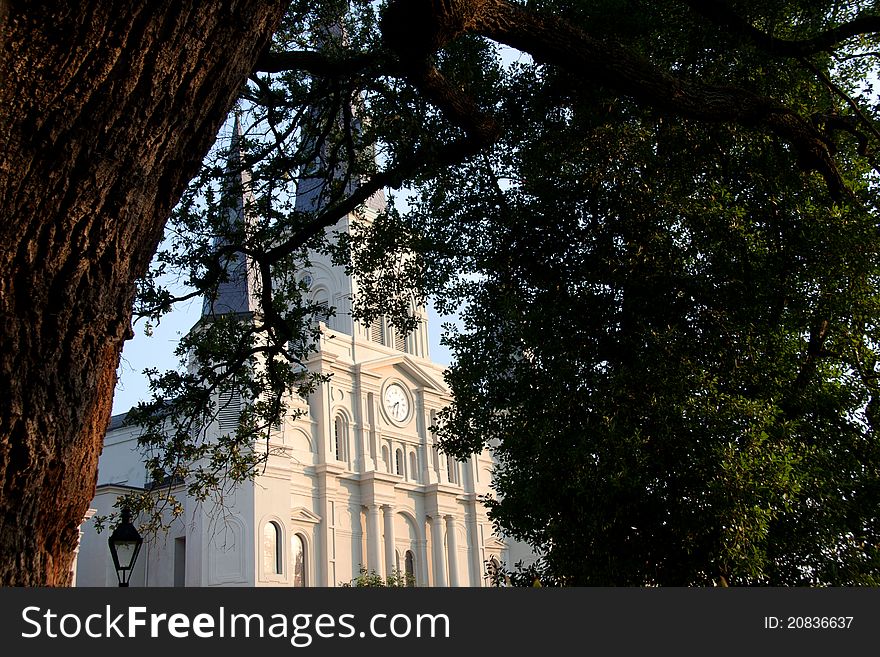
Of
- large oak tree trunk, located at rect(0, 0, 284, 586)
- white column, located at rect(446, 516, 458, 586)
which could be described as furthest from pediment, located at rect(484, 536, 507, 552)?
large oak tree trunk, located at rect(0, 0, 284, 586)

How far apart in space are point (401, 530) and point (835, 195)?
36.5 m

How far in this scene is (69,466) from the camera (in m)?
2.82

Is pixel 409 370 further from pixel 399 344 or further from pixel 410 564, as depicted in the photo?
pixel 410 564

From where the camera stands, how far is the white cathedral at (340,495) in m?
34.7

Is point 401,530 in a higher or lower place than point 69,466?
higher

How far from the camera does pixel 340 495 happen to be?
40.4m

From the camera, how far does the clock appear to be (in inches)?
1785

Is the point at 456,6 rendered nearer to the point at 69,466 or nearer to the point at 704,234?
the point at 69,466

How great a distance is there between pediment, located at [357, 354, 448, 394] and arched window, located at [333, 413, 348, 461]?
10.3 feet

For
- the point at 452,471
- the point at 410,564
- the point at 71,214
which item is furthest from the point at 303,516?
the point at 71,214

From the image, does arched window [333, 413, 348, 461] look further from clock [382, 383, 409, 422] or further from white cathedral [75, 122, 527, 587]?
clock [382, 383, 409, 422]

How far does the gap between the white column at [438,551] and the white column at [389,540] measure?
321cm

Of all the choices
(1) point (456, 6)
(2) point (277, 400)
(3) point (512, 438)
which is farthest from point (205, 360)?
(1) point (456, 6)

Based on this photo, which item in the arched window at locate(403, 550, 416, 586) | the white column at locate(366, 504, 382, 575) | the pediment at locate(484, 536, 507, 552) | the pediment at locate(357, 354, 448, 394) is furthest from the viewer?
the pediment at locate(484, 536, 507, 552)
